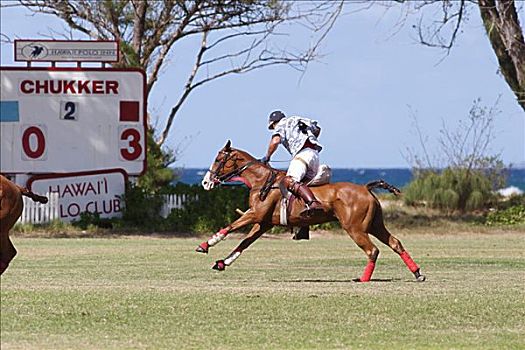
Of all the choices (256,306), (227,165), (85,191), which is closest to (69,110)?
(85,191)

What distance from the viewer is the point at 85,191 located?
122 feet

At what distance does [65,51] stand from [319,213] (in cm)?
1847

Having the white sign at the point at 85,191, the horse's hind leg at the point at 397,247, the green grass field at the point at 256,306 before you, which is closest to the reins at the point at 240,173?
the green grass field at the point at 256,306

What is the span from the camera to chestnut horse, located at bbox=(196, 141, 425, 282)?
68.3 feet

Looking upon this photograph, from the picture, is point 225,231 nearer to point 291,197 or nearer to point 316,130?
point 291,197

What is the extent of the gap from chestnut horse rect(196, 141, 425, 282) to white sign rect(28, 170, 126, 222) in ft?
51.8

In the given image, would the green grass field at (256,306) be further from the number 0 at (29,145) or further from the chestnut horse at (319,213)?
the number 0 at (29,145)

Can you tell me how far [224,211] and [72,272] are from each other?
1563 centimetres

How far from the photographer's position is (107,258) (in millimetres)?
27078

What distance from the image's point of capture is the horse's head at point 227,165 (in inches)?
852

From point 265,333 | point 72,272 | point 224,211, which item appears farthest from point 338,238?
point 265,333

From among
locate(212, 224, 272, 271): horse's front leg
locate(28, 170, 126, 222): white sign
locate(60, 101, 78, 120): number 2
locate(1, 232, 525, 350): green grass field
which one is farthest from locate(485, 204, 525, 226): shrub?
locate(212, 224, 272, 271): horse's front leg

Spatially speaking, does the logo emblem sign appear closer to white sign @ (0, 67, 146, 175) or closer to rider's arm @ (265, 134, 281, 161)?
white sign @ (0, 67, 146, 175)

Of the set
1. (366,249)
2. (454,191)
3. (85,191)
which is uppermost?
(366,249)
